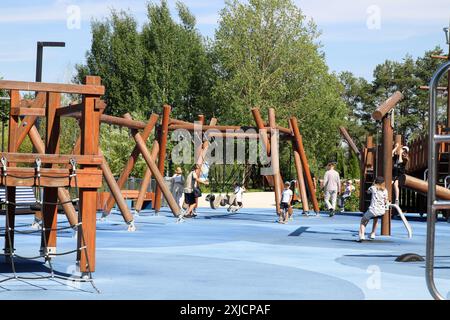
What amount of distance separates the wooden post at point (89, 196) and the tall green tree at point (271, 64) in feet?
156

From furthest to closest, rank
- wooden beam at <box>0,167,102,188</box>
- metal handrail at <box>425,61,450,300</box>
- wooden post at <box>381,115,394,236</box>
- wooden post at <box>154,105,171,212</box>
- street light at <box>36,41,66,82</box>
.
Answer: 1. street light at <box>36,41,66,82</box>
2. wooden post at <box>154,105,171,212</box>
3. wooden post at <box>381,115,394,236</box>
4. wooden beam at <box>0,167,102,188</box>
5. metal handrail at <box>425,61,450,300</box>

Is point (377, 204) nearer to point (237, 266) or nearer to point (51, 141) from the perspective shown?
point (237, 266)

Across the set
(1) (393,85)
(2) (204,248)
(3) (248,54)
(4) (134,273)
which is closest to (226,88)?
(3) (248,54)

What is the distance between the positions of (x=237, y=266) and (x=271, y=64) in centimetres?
4842

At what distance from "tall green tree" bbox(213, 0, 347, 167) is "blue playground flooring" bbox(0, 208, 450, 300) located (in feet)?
126

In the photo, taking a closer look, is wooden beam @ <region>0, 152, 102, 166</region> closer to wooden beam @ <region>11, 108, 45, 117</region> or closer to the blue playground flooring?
the blue playground flooring

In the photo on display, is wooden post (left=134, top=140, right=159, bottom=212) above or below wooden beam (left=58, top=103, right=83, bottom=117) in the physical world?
below

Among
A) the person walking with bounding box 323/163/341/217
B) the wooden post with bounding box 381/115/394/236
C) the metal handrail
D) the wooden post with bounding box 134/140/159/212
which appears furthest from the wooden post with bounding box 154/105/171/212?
the metal handrail

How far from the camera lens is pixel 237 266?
12242mm

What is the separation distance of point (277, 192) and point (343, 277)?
14424 millimetres

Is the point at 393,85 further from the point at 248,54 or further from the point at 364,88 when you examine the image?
the point at 248,54

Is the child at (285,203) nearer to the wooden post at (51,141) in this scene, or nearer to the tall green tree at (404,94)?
the wooden post at (51,141)

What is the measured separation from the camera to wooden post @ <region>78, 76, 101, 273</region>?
1039 centimetres
